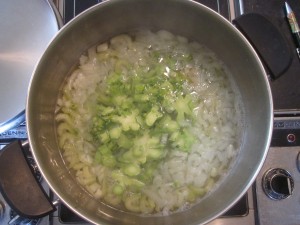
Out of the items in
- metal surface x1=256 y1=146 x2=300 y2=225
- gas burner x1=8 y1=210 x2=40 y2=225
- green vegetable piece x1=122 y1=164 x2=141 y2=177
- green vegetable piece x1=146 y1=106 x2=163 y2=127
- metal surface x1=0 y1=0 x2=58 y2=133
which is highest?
metal surface x1=0 y1=0 x2=58 y2=133

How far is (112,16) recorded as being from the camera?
0.98 m

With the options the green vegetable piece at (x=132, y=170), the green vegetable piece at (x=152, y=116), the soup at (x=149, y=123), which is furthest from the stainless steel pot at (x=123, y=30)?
the green vegetable piece at (x=152, y=116)

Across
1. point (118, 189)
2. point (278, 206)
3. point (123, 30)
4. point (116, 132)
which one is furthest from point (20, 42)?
point (278, 206)

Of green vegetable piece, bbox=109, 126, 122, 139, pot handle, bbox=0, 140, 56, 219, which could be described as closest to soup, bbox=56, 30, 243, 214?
Answer: green vegetable piece, bbox=109, 126, 122, 139

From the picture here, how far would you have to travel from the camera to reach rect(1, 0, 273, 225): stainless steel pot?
89 centimetres

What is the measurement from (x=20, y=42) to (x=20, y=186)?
1.72ft

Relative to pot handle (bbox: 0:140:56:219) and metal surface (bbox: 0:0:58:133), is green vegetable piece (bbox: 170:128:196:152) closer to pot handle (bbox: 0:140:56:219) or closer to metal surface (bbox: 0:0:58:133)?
pot handle (bbox: 0:140:56:219)

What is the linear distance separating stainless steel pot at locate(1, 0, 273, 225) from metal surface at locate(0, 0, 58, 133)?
6.4 inches

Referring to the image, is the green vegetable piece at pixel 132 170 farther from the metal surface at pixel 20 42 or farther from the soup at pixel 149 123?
the metal surface at pixel 20 42

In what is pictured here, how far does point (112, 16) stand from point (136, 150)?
1.31ft

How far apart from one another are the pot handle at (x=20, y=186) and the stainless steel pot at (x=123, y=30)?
0.05m

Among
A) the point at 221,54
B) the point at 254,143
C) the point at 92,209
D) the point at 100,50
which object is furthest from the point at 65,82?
Answer: the point at 254,143

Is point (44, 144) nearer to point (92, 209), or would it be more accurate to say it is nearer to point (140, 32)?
point (92, 209)

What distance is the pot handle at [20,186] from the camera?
878mm
